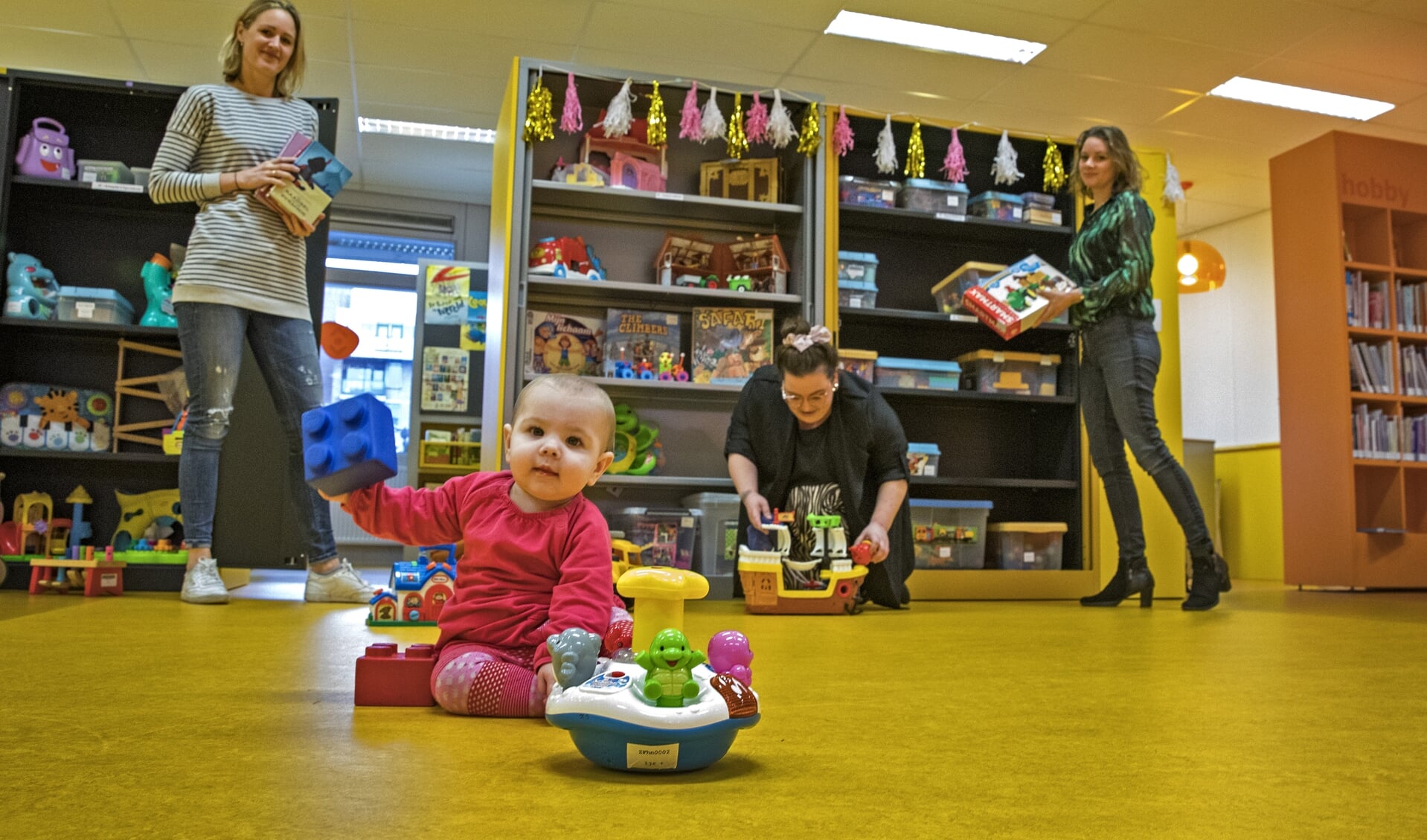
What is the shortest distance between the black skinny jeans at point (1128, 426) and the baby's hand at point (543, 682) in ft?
9.01

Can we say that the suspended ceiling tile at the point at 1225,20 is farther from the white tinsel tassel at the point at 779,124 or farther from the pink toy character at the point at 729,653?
the pink toy character at the point at 729,653

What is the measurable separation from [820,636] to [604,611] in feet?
3.76

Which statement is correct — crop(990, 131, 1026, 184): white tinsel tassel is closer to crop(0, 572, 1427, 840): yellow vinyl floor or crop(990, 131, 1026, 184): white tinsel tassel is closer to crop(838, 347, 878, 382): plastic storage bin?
crop(838, 347, 878, 382): plastic storage bin

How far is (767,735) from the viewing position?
3.80ft

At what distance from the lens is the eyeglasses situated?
10.5 ft

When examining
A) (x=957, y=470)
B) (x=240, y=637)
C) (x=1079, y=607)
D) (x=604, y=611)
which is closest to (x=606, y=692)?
(x=604, y=611)

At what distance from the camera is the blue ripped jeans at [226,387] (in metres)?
2.93

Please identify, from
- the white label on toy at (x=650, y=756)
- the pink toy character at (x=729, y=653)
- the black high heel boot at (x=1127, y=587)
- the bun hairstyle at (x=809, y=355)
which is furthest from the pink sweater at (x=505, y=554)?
the black high heel boot at (x=1127, y=587)

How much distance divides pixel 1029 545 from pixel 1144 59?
309cm

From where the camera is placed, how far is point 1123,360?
3568mm

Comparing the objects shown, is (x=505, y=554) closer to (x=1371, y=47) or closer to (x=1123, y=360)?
(x=1123, y=360)

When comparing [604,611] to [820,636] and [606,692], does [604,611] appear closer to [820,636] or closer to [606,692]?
[606,692]

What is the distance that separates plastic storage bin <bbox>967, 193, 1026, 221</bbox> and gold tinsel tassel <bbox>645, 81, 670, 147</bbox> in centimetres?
140

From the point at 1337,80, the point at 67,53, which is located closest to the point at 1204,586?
the point at 1337,80
